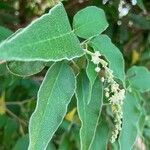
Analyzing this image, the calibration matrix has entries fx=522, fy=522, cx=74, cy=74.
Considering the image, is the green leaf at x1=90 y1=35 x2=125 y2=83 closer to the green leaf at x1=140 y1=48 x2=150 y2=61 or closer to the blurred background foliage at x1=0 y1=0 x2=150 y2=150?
the blurred background foliage at x1=0 y1=0 x2=150 y2=150

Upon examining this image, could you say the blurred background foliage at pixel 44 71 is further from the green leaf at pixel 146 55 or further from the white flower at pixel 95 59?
the white flower at pixel 95 59

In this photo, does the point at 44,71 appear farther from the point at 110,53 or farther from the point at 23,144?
the point at 110,53

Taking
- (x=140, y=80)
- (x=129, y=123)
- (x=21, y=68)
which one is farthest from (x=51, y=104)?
(x=140, y=80)

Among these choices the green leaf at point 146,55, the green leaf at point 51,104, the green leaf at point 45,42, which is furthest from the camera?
the green leaf at point 146,55

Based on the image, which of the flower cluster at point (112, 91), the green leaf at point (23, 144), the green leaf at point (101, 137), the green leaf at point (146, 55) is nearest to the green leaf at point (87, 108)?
the flower cluster at point (112, 91)

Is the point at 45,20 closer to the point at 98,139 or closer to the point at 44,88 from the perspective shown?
the point at 44,88

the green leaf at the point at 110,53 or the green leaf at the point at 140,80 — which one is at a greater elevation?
the green leaf at the point at 110,53
